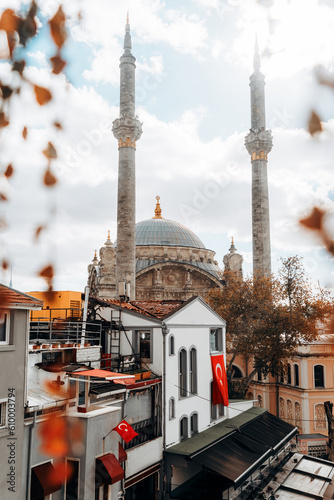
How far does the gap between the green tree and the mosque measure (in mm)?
7505

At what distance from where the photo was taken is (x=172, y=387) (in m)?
18.6

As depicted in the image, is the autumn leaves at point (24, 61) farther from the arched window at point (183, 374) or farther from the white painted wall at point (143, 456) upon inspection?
the arched window at point (183, 374)

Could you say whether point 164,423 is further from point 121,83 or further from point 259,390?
point 121,83

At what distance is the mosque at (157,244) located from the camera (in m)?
36.6

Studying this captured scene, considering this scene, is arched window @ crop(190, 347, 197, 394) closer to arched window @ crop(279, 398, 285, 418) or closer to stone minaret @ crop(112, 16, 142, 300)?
stone minaret @ crop(112, 16, 142, 300)

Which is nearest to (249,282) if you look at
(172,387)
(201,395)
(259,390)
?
(259,390)

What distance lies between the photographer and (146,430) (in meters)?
17.1

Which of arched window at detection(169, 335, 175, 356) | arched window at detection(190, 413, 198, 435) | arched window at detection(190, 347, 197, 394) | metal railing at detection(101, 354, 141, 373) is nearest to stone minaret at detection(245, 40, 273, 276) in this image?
arched window at detection(190, 347, 197, 394)

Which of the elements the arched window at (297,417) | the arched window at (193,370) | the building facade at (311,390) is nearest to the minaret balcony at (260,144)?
the building facade at (311,390)

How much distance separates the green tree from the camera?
30.2 meters

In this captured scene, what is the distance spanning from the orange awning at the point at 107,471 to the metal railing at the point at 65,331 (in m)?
5.34

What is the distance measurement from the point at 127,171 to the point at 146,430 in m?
24.2

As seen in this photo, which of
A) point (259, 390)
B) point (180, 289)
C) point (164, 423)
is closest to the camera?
point (164, 423)

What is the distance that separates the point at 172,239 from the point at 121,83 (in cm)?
2822
